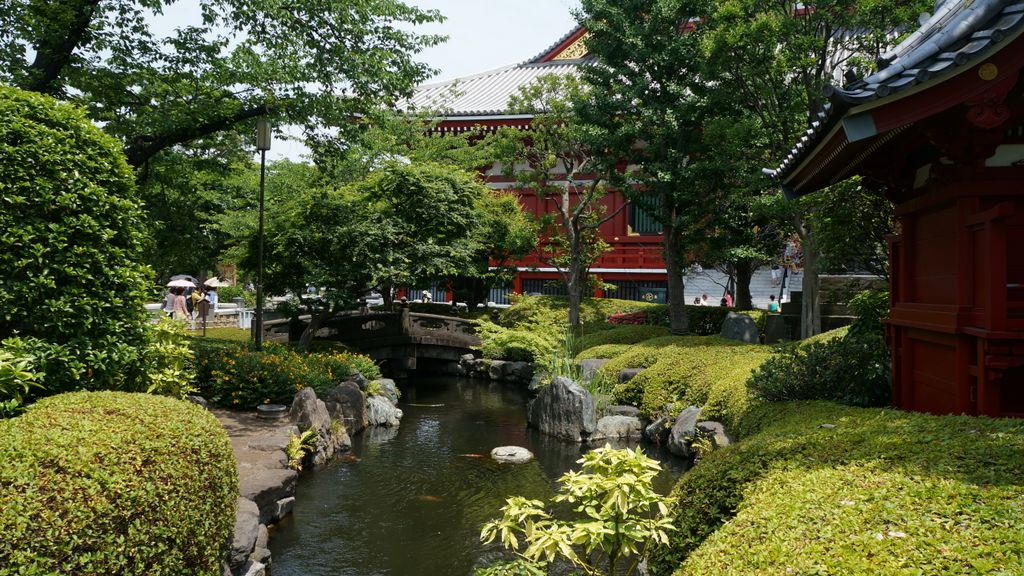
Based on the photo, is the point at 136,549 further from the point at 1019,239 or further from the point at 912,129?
the point at 1019,239

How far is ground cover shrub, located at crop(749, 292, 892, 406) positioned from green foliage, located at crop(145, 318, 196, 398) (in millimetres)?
6528

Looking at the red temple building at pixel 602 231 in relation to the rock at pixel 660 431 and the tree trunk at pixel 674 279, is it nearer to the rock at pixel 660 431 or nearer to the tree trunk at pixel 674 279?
the tree trunk at pixel 674 279

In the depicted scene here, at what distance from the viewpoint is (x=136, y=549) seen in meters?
4.26

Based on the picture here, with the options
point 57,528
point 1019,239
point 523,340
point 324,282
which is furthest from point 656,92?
point 57,528

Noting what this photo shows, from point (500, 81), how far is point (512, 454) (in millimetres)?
21757

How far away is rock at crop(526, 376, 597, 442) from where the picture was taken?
12367 millimetres

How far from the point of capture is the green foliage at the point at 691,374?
33.8ft

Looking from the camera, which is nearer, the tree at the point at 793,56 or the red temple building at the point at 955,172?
the red temple building at the point at 955,172

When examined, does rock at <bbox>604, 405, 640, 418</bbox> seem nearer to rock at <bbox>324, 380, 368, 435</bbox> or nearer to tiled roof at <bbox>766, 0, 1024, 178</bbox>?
rock at <bbox>324, 380, 368, 435</bbox>

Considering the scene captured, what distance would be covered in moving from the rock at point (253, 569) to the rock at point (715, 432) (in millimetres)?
5922

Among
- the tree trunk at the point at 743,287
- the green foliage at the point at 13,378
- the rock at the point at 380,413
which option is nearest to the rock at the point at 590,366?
the rock at the point at 380,413

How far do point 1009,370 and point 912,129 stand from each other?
6.85ft

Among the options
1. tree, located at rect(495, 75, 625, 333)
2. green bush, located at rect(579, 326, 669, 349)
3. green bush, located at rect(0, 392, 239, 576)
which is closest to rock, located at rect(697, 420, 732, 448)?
green bush, located at rect(0, 392, 239, 576)

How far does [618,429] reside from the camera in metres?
12.4
